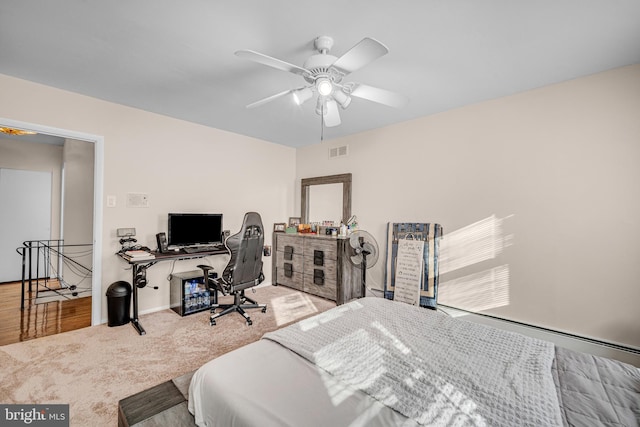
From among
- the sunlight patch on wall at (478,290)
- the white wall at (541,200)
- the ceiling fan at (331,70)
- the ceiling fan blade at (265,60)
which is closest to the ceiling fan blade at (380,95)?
the ceiling fan at (331,70)

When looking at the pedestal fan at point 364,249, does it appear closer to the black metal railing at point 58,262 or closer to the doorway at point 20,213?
the black metal railing at point 58,262

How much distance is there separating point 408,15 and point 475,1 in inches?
15.0

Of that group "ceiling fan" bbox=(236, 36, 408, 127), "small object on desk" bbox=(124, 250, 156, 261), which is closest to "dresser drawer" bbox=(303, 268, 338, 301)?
"small object on desk" bbox=(124, 250, 156, 261)

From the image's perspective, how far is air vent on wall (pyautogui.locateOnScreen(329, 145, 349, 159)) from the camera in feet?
14.3

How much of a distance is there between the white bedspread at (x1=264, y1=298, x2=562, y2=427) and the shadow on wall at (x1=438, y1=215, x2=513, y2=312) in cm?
143

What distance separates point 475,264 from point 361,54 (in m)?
2.59

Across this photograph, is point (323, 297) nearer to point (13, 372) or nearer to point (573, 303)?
point (573, 303)

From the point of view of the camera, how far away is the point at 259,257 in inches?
132

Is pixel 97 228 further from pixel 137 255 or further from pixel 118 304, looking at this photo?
pixel 118 304

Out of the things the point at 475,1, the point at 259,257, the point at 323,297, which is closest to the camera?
the point at 475,1

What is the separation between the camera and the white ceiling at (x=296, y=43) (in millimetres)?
1687

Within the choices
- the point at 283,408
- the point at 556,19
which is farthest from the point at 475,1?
the point at 283,408

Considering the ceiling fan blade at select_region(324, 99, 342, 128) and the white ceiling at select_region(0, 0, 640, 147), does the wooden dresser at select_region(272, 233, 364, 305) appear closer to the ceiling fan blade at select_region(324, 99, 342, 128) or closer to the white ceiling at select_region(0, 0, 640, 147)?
the ceiling fan blade at select_region(324, 99, 342, 128)

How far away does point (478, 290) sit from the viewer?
119 inches
